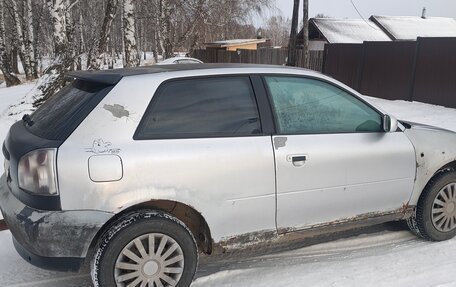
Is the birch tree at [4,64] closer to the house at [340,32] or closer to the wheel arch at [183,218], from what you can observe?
the house at [340,32]

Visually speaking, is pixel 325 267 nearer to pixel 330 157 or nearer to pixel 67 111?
pixel 330 157

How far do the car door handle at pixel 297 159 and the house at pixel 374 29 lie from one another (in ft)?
82.4

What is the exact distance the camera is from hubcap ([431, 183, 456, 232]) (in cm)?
398

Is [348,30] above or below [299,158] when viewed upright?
above

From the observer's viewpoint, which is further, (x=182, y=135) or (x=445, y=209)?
(x=445, y=209)

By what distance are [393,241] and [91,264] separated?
104 inches

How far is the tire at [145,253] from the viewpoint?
111 inches

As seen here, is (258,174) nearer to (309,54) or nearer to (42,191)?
(42,191)

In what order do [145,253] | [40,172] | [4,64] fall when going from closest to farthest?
[40,172] < [145,253] < [4,64]

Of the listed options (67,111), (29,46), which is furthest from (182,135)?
(29,46)

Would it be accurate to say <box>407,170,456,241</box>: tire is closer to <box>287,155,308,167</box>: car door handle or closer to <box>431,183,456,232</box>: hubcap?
<box>431,183,456,232</box>: hubcap

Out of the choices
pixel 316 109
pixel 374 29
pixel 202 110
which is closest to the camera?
pixel 202 110

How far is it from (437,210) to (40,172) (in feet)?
10.6

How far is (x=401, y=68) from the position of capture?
47.1ft
